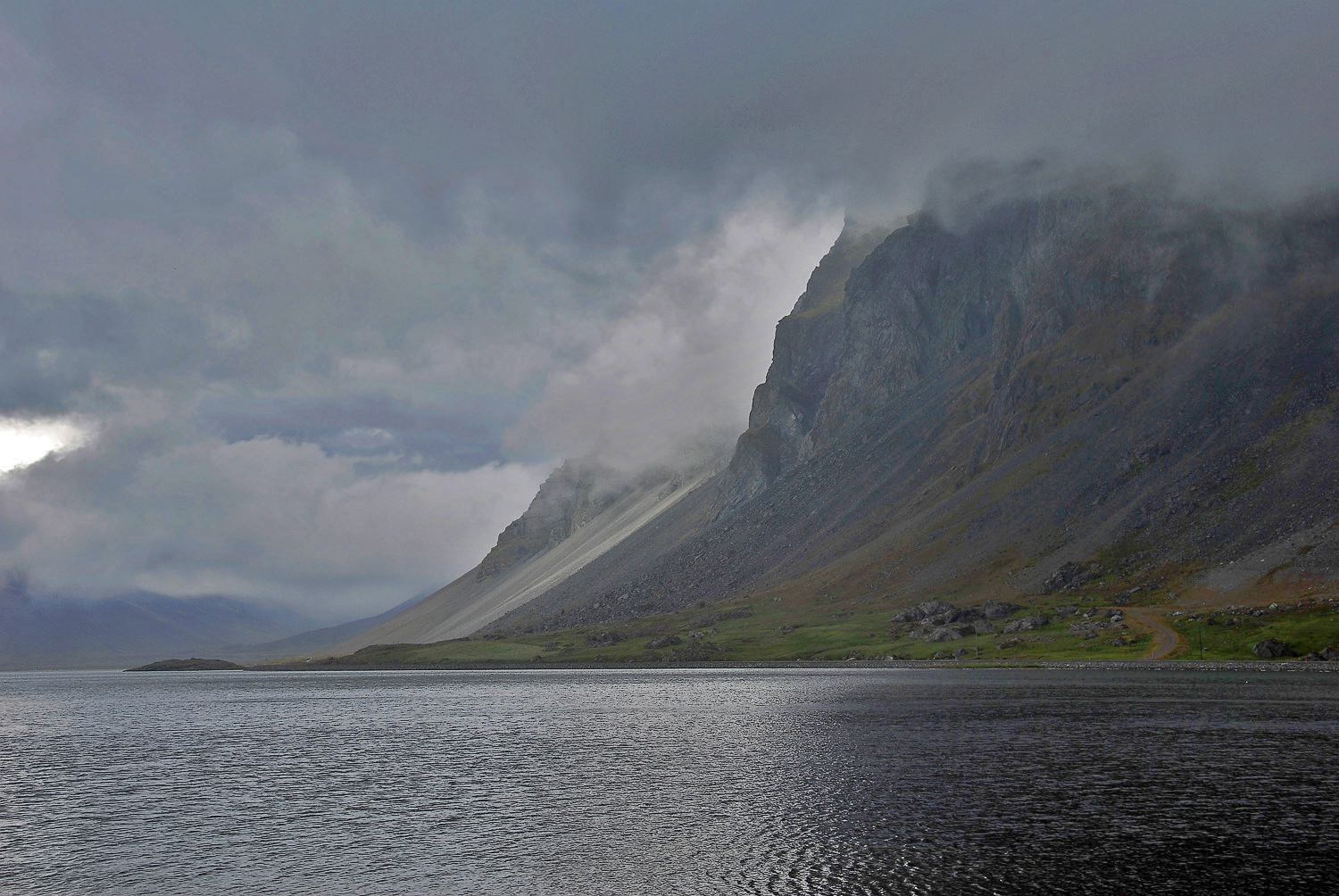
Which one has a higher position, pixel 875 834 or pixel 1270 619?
pixel 1270 619

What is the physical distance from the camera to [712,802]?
202 feet

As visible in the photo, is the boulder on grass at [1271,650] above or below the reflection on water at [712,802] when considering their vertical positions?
above

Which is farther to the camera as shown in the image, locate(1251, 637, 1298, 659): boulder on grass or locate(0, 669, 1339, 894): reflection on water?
locate(1251, 637, 1298, 659): boulder on grass

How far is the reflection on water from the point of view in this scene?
44.3 metres

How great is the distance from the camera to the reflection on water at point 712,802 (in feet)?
145

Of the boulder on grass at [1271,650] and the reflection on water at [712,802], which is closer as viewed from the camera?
the reflection on water at [712,802]

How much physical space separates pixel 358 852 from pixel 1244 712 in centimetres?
8938

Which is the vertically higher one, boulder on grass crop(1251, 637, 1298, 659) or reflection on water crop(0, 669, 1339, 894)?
boulder on grass crop(1251, 637, 1298, 659)

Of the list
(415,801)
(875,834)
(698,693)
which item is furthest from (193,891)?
(698,693)

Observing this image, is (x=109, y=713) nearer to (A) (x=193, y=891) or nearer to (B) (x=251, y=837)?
(B) (x=251, y=837)

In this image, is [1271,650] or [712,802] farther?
[1271,650]

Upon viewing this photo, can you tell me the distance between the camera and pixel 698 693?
6275 inches

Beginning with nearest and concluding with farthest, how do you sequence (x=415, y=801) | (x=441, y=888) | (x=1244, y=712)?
(x=441, y=888), (x=415, y=801), (x=1244, y=712)

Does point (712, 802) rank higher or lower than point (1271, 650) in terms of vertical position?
lower
